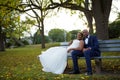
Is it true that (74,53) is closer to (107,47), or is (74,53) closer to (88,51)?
(88,51)

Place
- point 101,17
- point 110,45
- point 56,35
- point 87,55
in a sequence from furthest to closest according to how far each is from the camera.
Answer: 1. point 56,35
2. point 101,17
3. point 110,45
4. point 87,55

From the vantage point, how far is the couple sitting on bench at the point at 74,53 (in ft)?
36.6

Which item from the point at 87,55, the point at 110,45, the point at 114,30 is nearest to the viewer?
the point at 87,55

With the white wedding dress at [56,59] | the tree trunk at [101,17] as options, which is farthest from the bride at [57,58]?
the tree trunk at [101,17]

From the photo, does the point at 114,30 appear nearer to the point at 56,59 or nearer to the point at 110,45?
the point at 56,59

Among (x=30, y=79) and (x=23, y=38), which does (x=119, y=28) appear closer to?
(x=30, y=79)

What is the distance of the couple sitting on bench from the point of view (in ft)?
36.6

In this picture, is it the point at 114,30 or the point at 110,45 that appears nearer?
the point at 110,45

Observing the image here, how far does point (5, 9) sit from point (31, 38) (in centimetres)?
5142

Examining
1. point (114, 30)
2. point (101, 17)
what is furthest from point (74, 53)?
point (114, 30)

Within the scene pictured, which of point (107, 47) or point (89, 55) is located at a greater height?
point (107, 47)

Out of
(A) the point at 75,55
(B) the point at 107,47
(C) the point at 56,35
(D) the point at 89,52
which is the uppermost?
(C) the point at 56,35

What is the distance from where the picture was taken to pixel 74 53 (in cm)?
1157

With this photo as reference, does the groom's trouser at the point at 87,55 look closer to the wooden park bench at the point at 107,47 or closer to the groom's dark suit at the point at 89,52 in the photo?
the groom's dark suit at the point at 89,52
